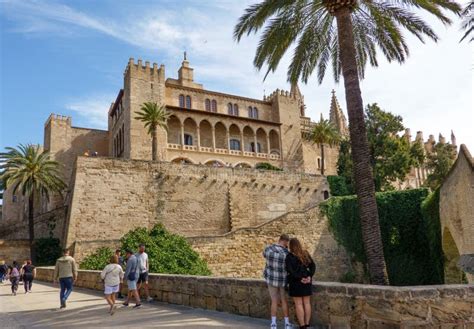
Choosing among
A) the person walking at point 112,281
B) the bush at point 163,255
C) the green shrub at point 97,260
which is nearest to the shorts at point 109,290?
the person walking at point 112,281

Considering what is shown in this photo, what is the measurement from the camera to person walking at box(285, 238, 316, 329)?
672 centimetres

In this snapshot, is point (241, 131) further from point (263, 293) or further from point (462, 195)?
point (263, 293)

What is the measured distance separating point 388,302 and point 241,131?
4336 centimetres

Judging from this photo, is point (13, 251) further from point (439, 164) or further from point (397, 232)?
point (439, 164)

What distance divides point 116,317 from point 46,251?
21715 mm

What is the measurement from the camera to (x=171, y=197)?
3022 cm

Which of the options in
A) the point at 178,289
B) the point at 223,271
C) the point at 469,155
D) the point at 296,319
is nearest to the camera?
the point at 296,319

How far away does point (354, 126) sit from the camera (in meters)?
11.1

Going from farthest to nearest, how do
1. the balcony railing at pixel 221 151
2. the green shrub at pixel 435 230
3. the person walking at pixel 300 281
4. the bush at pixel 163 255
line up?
1. the balcony railing at pixel 221 151
2. the green shrub at pixel 435 230
3. the bush at pixel 163 255
4. the person walking at pixel 300 281

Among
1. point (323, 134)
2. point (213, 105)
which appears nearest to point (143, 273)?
point (323, 134)

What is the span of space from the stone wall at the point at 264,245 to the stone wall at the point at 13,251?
13.4 metres

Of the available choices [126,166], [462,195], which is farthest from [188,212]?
[462,195]

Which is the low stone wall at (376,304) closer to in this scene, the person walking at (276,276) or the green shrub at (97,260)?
the person walking at (276,276)

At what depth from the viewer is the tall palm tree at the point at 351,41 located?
10.9 meters
